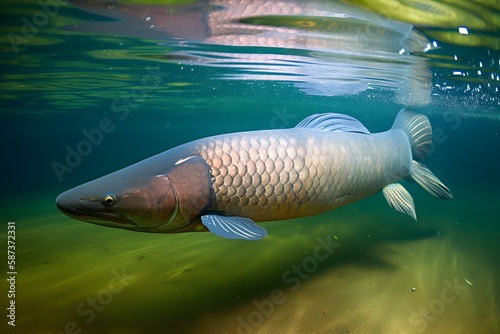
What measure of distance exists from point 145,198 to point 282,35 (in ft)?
20.8

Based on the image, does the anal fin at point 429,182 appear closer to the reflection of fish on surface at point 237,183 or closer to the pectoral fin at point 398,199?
A: the pectoral fin at point 398,199

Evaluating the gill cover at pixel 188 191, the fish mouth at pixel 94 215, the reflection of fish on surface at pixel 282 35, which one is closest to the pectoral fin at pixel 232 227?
the gill cover at pixel 188 191

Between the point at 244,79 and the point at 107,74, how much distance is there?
571cm

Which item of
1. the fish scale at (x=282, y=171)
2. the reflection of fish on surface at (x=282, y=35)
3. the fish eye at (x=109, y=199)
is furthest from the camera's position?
the reflection of fish on surface at (x=282, y=35)

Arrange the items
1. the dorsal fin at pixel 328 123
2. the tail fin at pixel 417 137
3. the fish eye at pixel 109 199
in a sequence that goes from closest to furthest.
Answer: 1. the fish eye at pixel 109 199
2. the dorsal fin at pixel 328 123
3. the tail fin at pixel 417 137

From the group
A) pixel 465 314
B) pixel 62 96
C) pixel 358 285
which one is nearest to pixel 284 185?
pixel 358 285

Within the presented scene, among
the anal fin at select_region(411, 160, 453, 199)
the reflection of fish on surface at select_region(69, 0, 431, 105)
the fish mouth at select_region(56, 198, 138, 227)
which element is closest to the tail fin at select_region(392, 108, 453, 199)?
the anal fin at select_region(411, 160, 453, 199)

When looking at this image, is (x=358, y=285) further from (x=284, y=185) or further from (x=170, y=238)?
(x=170, y=238)

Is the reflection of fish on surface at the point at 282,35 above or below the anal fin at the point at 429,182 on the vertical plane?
above

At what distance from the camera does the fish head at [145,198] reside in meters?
3.06

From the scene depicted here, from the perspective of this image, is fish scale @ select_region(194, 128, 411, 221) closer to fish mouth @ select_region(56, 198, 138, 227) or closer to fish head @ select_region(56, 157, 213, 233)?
fish head @ select_region(56, 157, 213, 233)

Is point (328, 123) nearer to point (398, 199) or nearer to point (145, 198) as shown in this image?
point (398, 199)

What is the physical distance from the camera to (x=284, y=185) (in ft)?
12.0

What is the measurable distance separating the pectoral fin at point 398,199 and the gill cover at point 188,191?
307 cm
